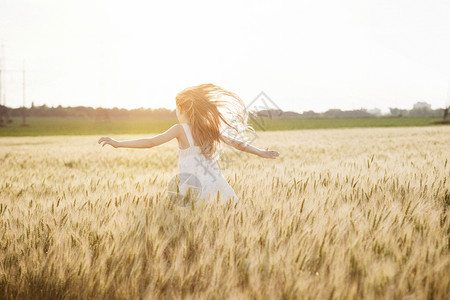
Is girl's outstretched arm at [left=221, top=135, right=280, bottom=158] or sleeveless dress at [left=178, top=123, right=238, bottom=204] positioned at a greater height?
girl's outstretched arm at [left=221, top=135, right=280, bottom=158]

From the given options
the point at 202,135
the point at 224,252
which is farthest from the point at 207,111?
the point at 224,252

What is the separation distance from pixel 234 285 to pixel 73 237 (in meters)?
0.92

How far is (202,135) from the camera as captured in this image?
2963 millimetres

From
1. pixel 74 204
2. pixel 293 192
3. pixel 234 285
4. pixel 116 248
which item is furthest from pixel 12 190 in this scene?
pixel 234 285

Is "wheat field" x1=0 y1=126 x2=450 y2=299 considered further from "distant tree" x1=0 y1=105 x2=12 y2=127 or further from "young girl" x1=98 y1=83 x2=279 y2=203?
"distant tree" x1=0 y1=105 x2=12 y2=127

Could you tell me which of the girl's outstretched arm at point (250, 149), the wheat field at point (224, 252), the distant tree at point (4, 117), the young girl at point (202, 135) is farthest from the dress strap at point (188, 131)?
the distant tree at point (4, 117)

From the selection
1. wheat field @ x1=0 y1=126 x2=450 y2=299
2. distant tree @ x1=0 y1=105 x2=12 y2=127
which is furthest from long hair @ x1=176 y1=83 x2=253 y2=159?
distant tree @ x1=0 y1=105 x2=12 y2=127

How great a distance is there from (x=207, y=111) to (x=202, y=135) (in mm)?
220

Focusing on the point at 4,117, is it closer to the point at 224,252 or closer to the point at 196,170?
the point at 196,170

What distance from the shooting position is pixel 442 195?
105 inches

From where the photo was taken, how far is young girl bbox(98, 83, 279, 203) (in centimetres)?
290

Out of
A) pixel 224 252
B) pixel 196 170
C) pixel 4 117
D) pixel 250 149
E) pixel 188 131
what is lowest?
pixel 224 252

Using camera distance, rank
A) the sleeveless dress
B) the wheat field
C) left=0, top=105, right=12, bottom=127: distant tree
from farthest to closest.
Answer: left=0, top=105, right=12, bottom=127: distant tree → the sleeveless dress → the wheat field

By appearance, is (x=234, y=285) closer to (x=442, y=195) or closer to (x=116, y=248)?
(x=116, y=248)
